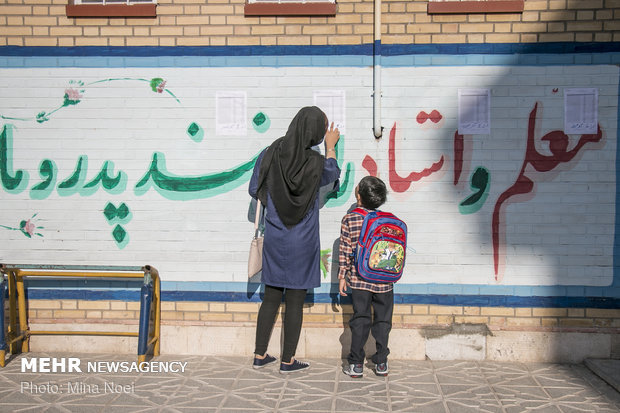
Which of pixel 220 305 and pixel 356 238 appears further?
pixel 220 305

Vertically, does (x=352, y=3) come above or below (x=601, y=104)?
above

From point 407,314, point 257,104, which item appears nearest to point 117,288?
point 257,104

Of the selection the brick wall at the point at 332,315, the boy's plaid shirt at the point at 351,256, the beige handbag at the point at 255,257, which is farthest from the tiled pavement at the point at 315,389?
the beige handbag at the point at 255,257

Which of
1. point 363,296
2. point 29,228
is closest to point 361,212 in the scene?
point 363,296

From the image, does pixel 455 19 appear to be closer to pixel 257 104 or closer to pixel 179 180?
pixel 257 104

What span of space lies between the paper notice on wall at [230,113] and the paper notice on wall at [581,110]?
2835 millimetres

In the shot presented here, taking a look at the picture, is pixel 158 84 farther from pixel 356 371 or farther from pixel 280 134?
pixel 356 371

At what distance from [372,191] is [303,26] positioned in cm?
167

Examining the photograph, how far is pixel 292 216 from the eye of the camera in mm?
5020

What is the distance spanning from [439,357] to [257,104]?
9.06ft

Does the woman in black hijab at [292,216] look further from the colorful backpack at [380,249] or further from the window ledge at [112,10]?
the window ledge at [112,10]

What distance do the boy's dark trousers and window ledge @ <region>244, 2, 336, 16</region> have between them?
2441 mm

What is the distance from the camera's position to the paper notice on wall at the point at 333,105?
554 centimetres

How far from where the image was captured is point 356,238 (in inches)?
196
